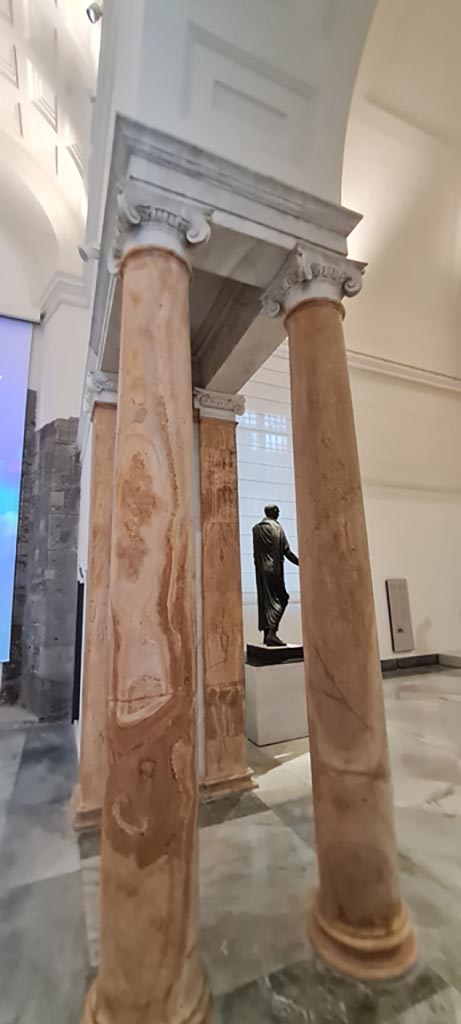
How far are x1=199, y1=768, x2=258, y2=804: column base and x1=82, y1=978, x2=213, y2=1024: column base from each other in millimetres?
1431

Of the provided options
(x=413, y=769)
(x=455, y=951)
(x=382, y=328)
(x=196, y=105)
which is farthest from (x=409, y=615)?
(x=196, y=105)

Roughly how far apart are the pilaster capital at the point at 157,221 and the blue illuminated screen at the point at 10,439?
14.6ft

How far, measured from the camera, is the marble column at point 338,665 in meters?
1.38

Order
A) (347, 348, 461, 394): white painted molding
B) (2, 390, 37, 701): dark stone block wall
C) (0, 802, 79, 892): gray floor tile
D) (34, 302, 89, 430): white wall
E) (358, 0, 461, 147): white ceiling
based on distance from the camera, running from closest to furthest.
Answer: (0, 802, 79, 892): gray floor tile, (358, 0, 461, 147): white ceiling, (2, 390, 37, 701): dark stone block wall, (34, 302, 89, 430): white wall, (347, 348, 461, 394): white painted molding

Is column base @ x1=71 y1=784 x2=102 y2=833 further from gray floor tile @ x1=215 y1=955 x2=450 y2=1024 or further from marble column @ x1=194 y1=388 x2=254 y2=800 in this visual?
gray floor tile @ x1=215 y1=955 x2=450 y2=1024

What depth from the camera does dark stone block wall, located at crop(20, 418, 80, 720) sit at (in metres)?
4.69

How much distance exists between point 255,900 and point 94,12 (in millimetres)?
5797

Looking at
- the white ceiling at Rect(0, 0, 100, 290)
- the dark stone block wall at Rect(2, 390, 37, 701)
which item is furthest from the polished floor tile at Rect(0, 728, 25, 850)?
the white ceiling at Rect(0, 0, 100, 290)

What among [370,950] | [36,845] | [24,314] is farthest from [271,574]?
[24,314]

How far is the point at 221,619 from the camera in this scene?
2818mm

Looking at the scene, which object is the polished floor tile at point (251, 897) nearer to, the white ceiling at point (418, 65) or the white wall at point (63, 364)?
the white wall at point (63, 364)

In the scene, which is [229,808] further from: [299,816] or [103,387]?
[103,387]

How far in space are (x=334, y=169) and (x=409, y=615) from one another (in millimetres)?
6907

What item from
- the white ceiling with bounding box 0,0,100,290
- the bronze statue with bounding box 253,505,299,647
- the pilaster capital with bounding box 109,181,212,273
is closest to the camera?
the pilaster capital with bounding box 109,181,212,273
